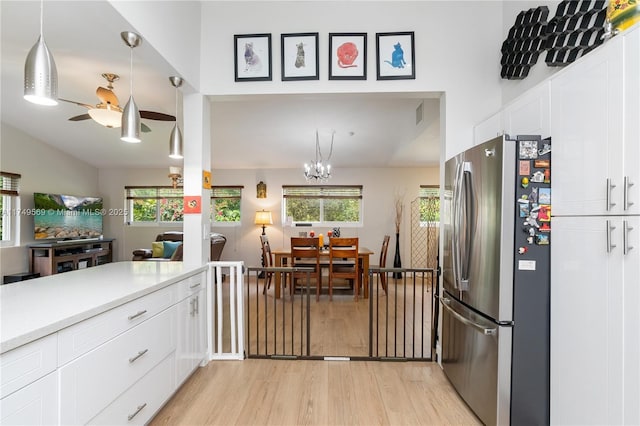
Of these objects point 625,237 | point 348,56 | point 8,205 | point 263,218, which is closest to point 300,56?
point 348,56

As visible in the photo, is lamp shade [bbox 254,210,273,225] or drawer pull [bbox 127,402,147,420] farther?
lamp shade [bbox 254,210,273,225]

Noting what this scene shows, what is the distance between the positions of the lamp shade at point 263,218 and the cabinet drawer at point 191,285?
150 inches

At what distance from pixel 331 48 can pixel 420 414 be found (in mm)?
2813

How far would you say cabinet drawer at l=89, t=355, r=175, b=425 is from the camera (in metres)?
1.43

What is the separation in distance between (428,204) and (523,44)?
4585 millimetres

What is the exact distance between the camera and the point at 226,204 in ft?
22.6

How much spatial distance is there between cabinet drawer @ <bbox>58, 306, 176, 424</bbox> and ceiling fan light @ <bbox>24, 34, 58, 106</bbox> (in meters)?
1.08

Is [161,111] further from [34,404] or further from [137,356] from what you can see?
[34,404]

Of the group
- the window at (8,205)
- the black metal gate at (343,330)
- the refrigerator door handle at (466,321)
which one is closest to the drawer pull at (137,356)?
the black metal gate at (343,330)

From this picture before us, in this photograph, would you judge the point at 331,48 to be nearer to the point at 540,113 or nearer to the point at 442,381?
the point at 540,113

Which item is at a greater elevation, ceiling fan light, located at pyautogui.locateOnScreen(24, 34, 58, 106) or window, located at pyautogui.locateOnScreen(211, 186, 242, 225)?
ceiling fan light, located at pyautogui.locateOnScreen(24, 34, 58, 106)

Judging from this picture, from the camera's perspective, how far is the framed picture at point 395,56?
256 centimetres

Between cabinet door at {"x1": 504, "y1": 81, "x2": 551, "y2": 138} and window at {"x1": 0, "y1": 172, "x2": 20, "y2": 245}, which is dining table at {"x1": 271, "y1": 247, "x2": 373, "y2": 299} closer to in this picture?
cabinet door at {"x1": 504, "y1": 81, "x2": 551, "y2": 138}

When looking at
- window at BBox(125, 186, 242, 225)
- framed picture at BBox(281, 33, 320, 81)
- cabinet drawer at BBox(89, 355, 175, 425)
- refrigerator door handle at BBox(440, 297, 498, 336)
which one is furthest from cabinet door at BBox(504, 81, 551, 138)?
window at BBox(125, 186, 242, 225)
